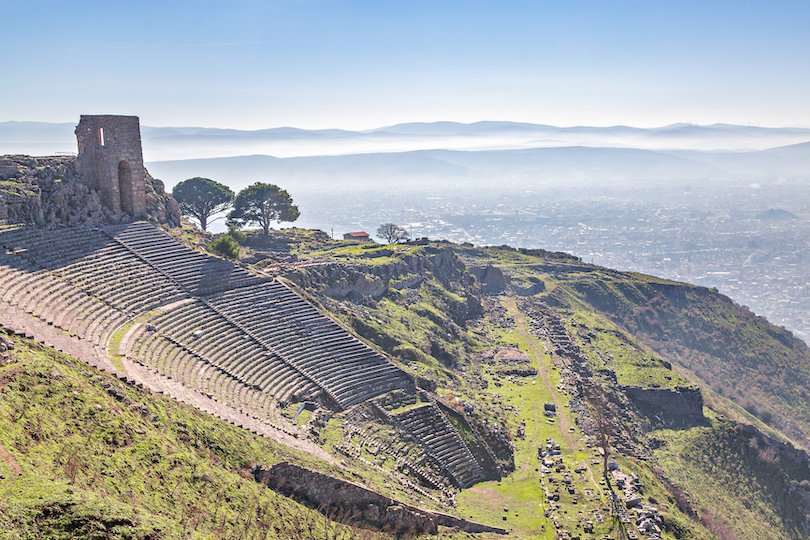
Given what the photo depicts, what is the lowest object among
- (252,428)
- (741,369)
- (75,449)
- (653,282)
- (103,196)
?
(741,369)

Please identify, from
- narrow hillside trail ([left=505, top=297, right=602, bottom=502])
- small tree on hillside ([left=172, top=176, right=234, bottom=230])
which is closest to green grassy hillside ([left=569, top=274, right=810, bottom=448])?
narrow hillside trail ([left=505, top=297, right=602, bottom=502])

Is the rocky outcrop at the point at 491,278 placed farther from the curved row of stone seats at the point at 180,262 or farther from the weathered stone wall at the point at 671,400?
the curved row of stone seats at the point at 180,262

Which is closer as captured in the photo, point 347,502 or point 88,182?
point 347,502

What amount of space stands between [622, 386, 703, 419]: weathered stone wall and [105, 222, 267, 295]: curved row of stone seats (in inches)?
1345

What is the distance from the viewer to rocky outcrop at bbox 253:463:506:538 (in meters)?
25.3

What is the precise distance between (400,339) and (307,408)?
16.2 meters

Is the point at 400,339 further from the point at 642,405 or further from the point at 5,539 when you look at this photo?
the point at 5,539

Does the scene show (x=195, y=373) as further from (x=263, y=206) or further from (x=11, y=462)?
(x=263, y=206)

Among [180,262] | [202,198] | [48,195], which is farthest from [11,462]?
[202,198]

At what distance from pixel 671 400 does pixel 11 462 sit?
173ft

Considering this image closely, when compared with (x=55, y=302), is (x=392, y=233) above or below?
below

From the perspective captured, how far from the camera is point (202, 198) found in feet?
259

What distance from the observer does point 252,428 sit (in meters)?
29.4

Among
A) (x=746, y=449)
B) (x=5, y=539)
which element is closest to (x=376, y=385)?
(x=5, y=539)
